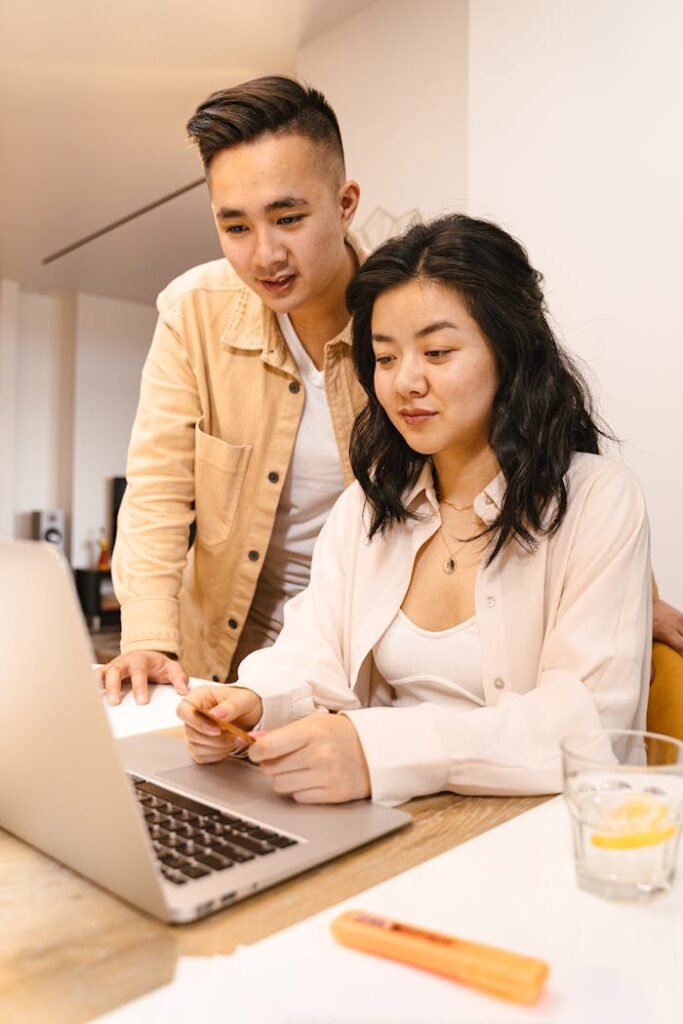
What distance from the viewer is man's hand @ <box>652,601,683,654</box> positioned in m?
1.43

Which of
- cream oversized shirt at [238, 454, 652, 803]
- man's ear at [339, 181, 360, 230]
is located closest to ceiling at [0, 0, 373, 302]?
man's ear at [339, 181, 360, 230]

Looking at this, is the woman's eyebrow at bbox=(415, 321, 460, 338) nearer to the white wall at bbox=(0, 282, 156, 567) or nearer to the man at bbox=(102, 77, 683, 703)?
the man at bbox=(102, 77, 683, 703)

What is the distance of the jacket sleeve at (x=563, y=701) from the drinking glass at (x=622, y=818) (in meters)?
0.19

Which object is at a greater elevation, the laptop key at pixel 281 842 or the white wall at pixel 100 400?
the white wall at pixel 100 400

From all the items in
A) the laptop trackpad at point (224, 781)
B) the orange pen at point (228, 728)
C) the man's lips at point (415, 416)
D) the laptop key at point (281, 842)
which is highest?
the man's lips at point (415, 416)

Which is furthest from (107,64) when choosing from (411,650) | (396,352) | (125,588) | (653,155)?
(411,650)

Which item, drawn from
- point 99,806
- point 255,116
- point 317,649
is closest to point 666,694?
point 317,649

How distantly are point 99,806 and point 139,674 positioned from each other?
78 centimetres

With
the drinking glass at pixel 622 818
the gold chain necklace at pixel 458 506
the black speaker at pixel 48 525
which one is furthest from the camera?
the black speaker at pixel 48 525

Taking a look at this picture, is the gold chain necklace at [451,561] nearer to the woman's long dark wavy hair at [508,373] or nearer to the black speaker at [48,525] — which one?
the woman's long dark wavy hair at [508,373]

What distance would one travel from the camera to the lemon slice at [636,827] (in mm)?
688

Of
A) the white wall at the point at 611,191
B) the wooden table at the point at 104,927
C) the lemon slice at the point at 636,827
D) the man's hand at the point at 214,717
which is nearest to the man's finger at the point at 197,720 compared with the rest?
the man's hand at the point at 214,717

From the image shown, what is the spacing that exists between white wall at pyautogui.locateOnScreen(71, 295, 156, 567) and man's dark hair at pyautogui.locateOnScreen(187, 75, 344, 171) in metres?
5.96

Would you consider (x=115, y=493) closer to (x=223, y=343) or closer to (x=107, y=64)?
(x=107, y=64)
